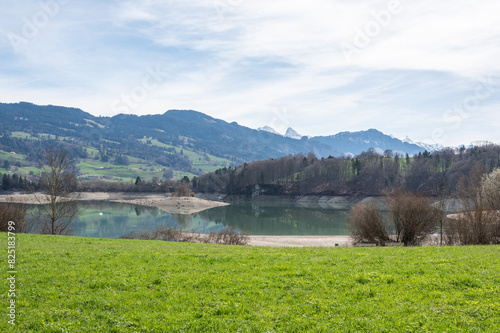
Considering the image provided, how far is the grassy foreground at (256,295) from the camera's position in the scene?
735cm

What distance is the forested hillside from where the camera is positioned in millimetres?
134000

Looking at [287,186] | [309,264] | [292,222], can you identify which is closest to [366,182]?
[287,186]

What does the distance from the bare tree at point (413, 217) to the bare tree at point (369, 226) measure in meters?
1.25

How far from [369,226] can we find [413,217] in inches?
141

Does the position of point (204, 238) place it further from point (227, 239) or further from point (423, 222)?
point (423, 222)

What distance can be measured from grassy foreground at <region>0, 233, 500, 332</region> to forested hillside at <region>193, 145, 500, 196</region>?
396 feet

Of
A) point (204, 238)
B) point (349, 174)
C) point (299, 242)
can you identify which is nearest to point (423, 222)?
point (299, 242)

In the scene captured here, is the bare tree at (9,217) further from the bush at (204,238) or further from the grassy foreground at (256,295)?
the grassy foreground at (256,295)

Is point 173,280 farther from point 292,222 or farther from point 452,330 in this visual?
point 292,222

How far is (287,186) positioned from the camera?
15862 cm

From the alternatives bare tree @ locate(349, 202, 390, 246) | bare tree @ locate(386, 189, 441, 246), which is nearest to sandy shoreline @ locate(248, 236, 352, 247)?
bare tree @ locate(349, 202, 390, 246)

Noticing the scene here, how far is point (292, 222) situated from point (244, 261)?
60538 mm

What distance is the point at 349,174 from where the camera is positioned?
6117 inches

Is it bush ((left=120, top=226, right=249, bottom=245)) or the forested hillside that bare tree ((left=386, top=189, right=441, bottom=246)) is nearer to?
bush ((left=120, top=226, right=249, bottom=245))
